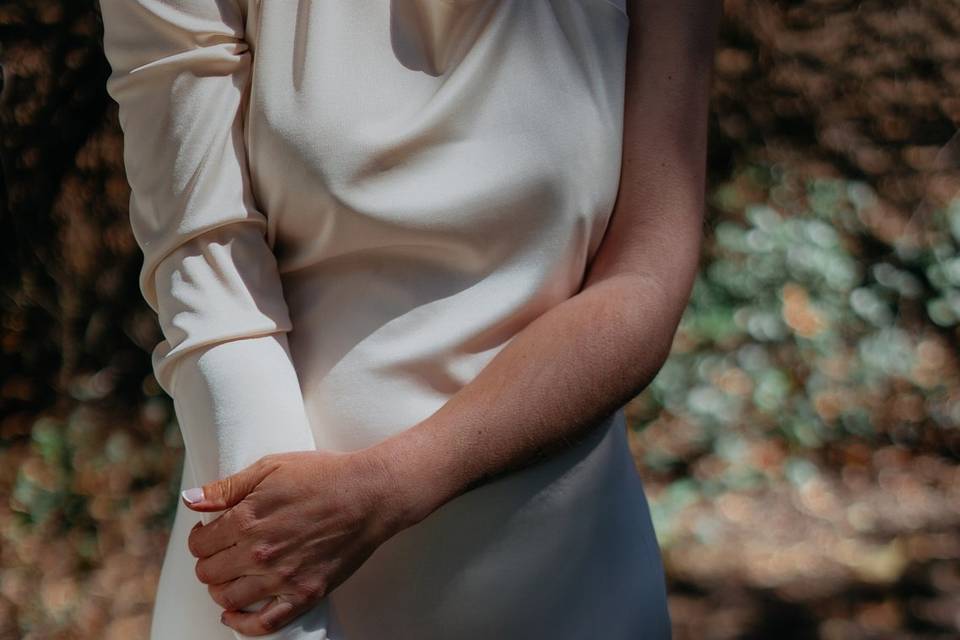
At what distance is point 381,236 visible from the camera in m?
1.00

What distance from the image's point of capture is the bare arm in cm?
99

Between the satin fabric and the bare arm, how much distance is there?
0.03 metres

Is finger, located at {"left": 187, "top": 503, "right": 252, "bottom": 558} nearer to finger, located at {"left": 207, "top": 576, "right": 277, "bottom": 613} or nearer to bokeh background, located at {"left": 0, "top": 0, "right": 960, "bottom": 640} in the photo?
finger, located at {"left": 207, "top": 576, "right": 277, "bottom": 613}

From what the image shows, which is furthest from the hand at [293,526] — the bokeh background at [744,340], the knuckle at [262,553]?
the bokeh background at [744,340]

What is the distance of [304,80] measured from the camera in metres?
0.98

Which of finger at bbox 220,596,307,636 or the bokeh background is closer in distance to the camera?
finger at bbox 220,596,307,636

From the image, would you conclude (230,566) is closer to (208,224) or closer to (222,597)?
(222,597)

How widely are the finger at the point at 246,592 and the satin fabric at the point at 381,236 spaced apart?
1.5 inches

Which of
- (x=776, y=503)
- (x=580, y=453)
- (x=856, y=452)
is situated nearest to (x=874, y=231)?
(x=856, y=452)

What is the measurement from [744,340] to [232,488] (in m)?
2.69

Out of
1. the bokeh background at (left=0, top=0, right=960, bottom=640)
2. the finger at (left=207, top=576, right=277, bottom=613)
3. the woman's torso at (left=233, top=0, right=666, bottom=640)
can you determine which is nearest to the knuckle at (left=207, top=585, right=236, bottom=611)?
the finger at (left=207, top=576, right=277, bottom=613)

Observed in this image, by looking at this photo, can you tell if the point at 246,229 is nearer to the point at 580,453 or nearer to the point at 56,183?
the point at 580,453

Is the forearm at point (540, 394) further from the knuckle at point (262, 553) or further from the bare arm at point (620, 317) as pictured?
the knuckle at point (262, 553)

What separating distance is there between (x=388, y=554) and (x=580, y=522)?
185 millimetres
